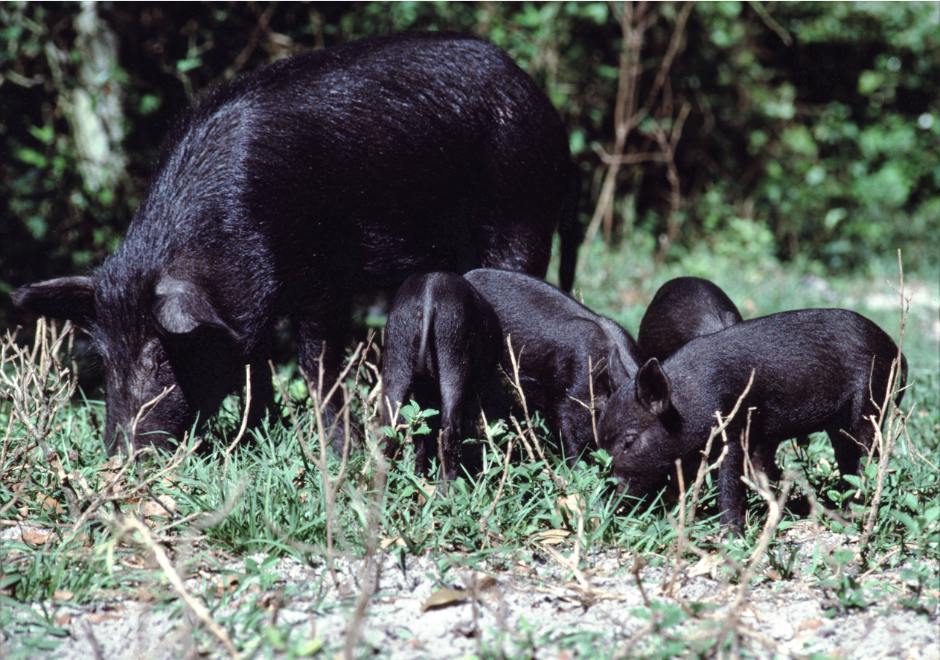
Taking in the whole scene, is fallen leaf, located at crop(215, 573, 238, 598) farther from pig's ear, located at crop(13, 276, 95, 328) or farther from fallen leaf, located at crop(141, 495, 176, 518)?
pig's ear, located at crop(13, 276, 95, 328)

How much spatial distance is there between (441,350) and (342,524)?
0.85 meters

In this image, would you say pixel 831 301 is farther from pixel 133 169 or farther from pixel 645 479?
pixel 133 169

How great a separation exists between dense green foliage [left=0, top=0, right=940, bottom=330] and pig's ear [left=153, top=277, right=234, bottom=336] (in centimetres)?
336

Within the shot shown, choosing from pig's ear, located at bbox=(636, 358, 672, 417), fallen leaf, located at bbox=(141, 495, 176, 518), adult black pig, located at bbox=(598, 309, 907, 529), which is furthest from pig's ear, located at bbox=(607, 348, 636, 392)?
fallen leaf, located at bbox=(141, 495, 176, 518)

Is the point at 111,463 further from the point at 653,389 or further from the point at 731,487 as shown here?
the point at 731,487

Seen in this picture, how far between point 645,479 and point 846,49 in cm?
894

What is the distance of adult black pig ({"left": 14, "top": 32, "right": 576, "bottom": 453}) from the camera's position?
4.00 meters

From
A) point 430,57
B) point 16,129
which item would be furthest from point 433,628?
point 16,129

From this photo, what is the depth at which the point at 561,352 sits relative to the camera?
3963 millimetres

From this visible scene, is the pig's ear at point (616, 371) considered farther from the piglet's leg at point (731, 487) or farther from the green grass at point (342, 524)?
the piglet's leg at point (731, 487)

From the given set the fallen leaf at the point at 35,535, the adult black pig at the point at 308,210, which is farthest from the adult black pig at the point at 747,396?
the fallen leaf at the point at 35,535

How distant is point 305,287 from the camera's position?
4184 millimetres

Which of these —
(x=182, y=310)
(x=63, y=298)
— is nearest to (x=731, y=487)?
(x=182, y=310)

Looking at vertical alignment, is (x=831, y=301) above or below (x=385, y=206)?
below
